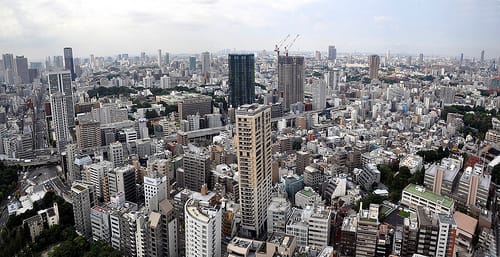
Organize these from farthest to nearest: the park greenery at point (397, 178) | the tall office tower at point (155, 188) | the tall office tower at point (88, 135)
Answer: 1. the tall office tower at point (88, 135)
2. the park greenery at point (397, 178)
3. the tall office tower at point (155, 188)

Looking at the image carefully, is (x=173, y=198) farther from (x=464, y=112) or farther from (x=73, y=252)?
(x=464, y=112)

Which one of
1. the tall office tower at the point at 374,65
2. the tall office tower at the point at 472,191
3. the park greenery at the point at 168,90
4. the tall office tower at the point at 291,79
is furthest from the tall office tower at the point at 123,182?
the tall office tower at the point at 374,65

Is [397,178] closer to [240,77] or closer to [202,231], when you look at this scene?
[202,231]

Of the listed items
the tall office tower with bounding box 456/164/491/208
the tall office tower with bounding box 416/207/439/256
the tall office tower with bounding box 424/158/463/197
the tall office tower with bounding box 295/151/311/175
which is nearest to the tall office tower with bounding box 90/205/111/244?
the tall office tower with bounding box 295/151/311/175

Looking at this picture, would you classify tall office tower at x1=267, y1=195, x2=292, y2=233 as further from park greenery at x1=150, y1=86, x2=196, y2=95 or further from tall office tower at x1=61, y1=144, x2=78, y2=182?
park greenery at x1=150, y1=86, x2=196, y2=95

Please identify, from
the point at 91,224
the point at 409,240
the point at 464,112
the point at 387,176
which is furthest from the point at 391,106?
the point at 91,224

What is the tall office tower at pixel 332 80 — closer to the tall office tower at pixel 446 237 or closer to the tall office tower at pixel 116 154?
the tall office tower at pixel 116 154
